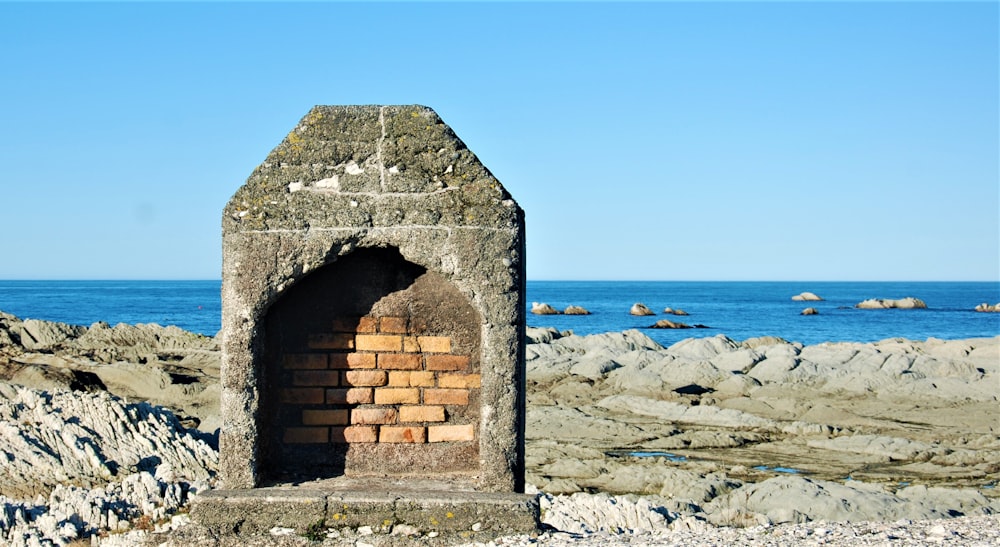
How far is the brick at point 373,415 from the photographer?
550cm

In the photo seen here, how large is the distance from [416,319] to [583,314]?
65433 millimetres

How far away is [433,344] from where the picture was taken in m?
5.49

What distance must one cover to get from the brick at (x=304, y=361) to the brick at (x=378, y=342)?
24cm

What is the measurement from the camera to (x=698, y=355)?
22188 mm

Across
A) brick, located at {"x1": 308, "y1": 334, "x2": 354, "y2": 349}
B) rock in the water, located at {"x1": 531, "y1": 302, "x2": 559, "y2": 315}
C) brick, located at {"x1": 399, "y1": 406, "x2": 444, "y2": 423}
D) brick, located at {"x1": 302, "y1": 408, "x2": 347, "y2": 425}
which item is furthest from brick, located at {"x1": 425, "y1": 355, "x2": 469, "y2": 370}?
rock in the water, located at {"x1": 531, "y1": 302, "x2": 559, "y2": 315}

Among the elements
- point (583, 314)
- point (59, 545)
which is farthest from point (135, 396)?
point (583, 314)

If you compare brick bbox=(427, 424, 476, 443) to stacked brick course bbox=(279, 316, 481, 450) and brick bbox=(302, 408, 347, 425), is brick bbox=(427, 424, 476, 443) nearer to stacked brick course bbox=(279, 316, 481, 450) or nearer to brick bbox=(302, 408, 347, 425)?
stacked brick course bbox=(279, 316, 481, 450)

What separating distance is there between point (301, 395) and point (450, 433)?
0.93 metres

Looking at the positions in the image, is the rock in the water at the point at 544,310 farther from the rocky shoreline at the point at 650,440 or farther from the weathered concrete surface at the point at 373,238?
the weathered concrete surface at the point at 373,238

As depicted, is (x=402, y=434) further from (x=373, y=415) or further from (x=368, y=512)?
(x=368, y=512)

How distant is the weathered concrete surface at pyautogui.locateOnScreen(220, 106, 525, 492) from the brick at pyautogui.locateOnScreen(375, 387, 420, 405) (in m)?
0.49

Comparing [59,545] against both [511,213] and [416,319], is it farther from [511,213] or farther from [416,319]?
[511,213]

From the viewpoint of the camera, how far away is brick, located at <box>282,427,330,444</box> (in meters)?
5.52

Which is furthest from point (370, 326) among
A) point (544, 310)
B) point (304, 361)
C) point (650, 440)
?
point (544, 310)
